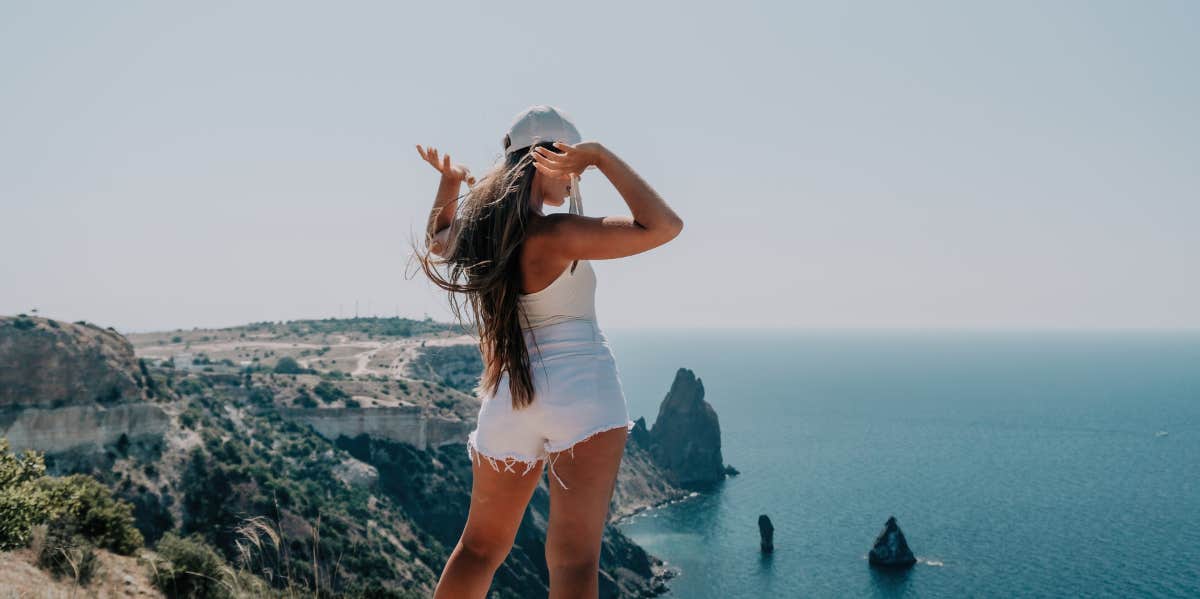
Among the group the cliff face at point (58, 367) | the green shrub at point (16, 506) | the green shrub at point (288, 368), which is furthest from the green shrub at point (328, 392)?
the green shrub at point (16, 506)

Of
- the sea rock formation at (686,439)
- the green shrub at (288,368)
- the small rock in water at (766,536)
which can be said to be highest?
the green shrub at (288,368)

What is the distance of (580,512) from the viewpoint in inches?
85.1

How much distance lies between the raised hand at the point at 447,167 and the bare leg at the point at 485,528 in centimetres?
102

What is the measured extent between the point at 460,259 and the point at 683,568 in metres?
52.9

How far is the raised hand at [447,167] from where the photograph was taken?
2.76 meters

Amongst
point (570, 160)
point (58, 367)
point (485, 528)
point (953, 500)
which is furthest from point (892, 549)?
point (570, 160)

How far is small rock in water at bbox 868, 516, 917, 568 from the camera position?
47938 millimetres

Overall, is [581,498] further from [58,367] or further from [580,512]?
[58,367]

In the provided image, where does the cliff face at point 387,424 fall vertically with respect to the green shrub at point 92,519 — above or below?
below

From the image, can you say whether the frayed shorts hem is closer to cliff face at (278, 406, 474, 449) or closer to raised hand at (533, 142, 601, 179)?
raised hand at (533, 142, 601, 179)

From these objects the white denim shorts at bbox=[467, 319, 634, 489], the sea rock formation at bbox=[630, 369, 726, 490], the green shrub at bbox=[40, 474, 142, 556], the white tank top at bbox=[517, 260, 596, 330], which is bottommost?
the sea rock formation at bbox=[630, 369, 726, 490]

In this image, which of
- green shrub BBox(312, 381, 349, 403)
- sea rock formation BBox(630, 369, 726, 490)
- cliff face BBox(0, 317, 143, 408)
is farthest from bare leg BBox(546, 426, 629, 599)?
sea rock formation BBox(630, 369, 726, 490)

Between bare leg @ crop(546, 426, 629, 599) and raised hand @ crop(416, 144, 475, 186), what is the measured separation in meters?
1.11

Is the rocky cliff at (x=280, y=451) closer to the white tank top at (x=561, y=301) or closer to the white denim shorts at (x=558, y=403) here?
the white denim shorts at (x=558, y=403)
